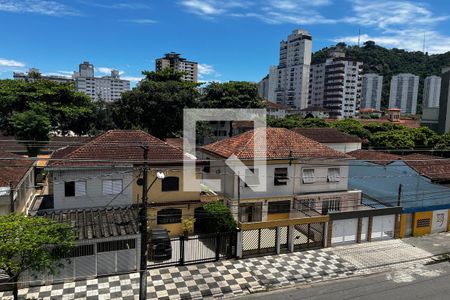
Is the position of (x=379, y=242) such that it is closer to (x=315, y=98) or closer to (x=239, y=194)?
(x=239, y=194)

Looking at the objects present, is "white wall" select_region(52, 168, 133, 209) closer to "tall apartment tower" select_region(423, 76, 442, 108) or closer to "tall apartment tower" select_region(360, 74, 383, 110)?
"tall apartment tower" select_region(360, 74, 383, 110)

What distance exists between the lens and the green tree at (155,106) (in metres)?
41.3

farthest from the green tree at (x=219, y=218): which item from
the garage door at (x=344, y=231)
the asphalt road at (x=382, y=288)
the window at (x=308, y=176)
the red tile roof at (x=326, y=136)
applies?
the red tile roof at (x=326, y=136)

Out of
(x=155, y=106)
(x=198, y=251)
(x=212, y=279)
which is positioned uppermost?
(x=155, y=106)

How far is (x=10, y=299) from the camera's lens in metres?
13.6

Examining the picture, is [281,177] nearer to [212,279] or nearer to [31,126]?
[212,279]

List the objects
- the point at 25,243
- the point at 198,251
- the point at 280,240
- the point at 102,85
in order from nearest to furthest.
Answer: the point at 25,243 < the point at 198,251 < the point at 280,240 < the point at 102,85

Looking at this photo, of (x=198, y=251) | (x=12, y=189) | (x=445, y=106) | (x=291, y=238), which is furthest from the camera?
(x=445, y=106)

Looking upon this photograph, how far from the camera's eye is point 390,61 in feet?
499

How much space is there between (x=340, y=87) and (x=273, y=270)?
10555 cm

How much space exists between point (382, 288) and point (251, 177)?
9425 mm

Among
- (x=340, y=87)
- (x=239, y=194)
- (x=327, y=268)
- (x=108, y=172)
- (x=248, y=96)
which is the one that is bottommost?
(x=327, y=268)

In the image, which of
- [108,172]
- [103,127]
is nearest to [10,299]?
[108,172]

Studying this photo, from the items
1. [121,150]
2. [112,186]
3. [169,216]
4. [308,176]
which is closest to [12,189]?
[112,186]
